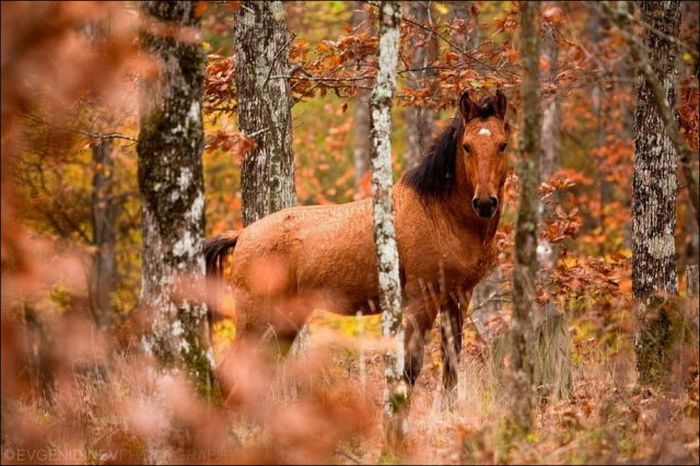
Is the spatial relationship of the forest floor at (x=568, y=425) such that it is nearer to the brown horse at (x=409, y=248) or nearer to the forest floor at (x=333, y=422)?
the forest floor at (x=333, y=422)

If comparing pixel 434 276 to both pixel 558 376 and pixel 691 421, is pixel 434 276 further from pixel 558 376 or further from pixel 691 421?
pixel 691 421

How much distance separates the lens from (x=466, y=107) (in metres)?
8.27

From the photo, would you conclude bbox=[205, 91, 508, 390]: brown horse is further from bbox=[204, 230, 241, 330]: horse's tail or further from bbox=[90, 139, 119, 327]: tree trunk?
bbox=[90, 139, 119, 327]: tree trunk

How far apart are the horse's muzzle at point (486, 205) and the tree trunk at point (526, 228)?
1628 mm

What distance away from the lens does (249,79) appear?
987cm

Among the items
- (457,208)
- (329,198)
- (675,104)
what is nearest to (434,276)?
(457,208)

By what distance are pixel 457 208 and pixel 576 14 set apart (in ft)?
58.7

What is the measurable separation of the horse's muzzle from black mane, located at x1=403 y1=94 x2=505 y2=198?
0.75 m

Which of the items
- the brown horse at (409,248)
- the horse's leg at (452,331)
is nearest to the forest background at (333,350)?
the horse's leg at (452,331)

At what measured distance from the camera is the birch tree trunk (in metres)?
6.69

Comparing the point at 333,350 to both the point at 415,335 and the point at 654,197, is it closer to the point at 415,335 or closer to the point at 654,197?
the point at 415,335

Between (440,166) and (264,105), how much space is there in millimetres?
2152

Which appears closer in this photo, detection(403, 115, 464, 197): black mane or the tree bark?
the tree bark

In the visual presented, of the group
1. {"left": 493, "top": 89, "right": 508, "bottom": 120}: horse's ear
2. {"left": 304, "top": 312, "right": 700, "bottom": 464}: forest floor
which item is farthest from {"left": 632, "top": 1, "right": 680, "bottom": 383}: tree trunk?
{"left": 493, "top": 89, "right": 508, "bottom": 120}: horse's ear
